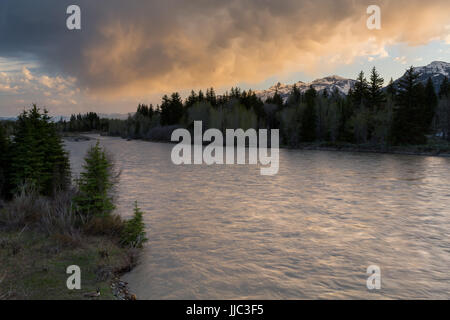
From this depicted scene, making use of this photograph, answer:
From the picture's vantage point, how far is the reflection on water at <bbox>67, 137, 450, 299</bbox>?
26.9 feet

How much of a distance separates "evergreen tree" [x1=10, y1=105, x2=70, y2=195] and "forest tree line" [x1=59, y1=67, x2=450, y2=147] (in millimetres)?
61433

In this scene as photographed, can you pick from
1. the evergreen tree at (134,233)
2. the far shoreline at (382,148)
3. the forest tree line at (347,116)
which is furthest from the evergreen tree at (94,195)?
the forest tree line at (347,116)

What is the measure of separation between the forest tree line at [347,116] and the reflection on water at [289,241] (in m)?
43.6

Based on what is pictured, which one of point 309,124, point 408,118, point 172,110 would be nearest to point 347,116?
point 309,124

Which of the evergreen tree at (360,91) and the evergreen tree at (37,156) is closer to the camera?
the evergreen tree at (37,156)

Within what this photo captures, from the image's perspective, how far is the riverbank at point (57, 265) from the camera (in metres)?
6.41

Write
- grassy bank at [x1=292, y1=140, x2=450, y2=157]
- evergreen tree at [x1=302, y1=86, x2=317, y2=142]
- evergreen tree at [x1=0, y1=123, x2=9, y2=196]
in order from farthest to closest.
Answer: evergreen tree at [x1=302, y1=86, x2=317, y2=142] < grassy bank at [x1=292, y1=140, x2=450, y2=157] < evergreen tree at [x1=0, y1=123, x2=9, y2=196]

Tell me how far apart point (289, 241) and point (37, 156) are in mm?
11533

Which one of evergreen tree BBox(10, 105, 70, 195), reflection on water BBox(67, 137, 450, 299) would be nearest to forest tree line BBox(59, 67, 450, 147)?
reflection on water BBox(67, 137, 450, 299)

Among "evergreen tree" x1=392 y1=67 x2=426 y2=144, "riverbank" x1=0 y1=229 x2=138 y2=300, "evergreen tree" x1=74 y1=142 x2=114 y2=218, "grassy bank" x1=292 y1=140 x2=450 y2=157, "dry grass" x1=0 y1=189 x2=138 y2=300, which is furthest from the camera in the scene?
"evergreen tree" x1=392 y1=67 x2=426 y2=144

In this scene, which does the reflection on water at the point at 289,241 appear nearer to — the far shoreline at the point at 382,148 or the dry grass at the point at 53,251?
the dry grass at the point at 53,251

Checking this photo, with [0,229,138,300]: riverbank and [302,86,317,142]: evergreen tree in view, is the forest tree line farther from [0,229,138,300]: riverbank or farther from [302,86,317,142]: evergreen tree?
[0,229,138,300]: riverbank

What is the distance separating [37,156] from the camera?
14055 millimetres
